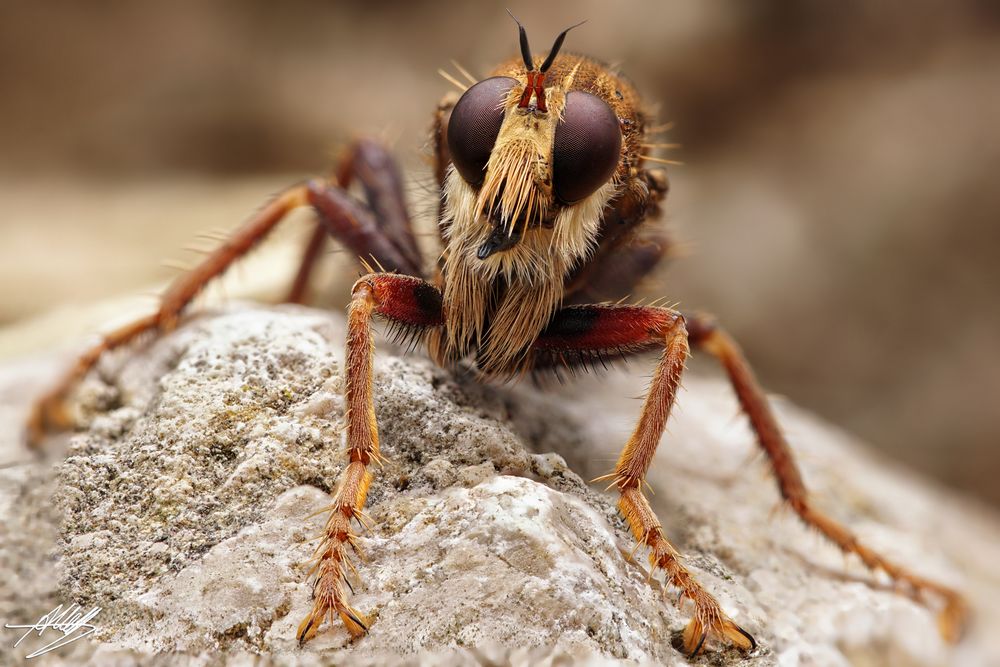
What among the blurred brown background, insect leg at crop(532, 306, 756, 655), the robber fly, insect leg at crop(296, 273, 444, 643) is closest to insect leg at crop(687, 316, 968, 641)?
the robber fly

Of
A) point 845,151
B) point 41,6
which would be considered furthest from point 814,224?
point 41,6

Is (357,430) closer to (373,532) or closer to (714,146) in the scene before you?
(373,532)

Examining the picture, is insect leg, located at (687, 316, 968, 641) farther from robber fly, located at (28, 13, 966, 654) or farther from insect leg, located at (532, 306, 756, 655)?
insect leg, located at (532, 306, 756, 655)

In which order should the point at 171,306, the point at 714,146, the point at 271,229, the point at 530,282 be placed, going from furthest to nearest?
the point at 714,146 → the point at 271,229 → the point at 171,306 → the point at 530,282

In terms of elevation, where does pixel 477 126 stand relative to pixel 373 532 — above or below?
above

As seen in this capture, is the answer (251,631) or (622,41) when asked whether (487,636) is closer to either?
(251,631)

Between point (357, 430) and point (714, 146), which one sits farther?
point (714, 146)

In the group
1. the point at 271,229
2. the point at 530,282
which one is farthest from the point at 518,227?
the point at 271,229
